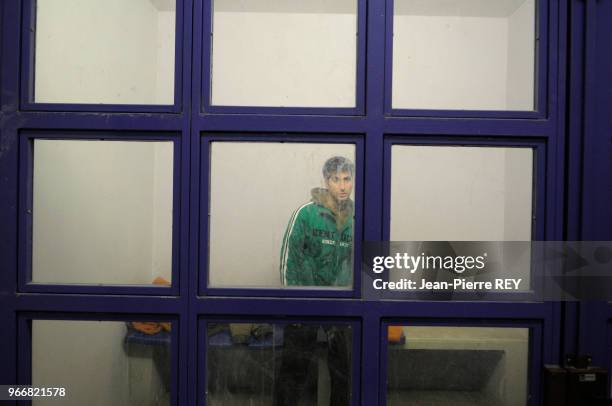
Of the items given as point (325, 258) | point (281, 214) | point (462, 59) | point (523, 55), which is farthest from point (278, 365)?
point (523, 55)

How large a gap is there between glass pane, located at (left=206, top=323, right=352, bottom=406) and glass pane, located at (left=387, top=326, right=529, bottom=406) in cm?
20

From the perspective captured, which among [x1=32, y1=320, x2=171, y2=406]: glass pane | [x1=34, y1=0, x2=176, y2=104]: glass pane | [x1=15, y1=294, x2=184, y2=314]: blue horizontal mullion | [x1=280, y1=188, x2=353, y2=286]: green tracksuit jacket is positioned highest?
[x1=34, y1=0, x2=176, y2=104]: glass pane

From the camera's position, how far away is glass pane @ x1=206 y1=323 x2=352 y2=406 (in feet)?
4.38

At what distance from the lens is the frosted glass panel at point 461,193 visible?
132 cm

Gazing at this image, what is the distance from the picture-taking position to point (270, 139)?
1311 millimetres

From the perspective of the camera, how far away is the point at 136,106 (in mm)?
1303

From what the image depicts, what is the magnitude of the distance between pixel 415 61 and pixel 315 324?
1.00 m

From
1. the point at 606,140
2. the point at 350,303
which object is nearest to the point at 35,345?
the point at 350,303

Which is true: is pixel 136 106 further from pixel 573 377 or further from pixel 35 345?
pixel 573 377

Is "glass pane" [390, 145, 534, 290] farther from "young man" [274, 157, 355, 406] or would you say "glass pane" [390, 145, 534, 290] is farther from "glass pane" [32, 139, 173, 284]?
"glass pane" [32, 139, 173, 284]

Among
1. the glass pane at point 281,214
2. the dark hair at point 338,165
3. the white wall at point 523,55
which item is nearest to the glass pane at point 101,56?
the glass pane at point 281,214

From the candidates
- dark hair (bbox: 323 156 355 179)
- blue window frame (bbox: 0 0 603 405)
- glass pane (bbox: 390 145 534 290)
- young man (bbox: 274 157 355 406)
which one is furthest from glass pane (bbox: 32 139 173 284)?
glass pane (bbox: 390 145 534 290)

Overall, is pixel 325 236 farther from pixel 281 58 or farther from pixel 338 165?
pixel 281 58

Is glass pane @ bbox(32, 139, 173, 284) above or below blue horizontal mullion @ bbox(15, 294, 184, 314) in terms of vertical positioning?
above
